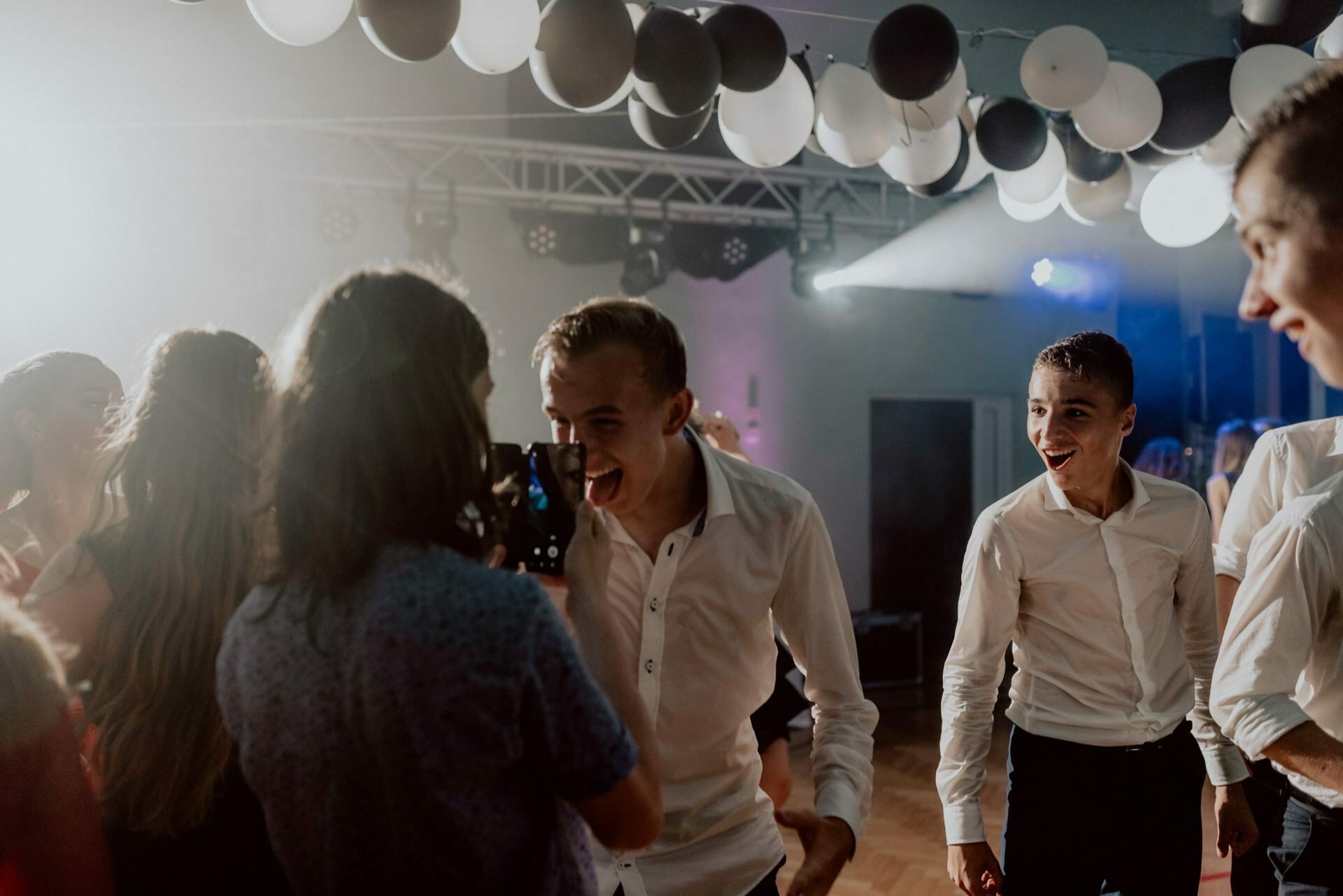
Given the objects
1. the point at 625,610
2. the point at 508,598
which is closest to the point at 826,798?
the point at 625,610

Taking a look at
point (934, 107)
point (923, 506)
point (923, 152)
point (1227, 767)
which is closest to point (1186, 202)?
point (923, 152)

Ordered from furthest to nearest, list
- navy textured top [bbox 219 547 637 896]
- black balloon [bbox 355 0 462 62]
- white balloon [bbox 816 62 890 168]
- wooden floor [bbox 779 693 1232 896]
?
wooden floor [bbox 779 693 1232 896] < white balloon [bbox 816 62 890 168] < black balloon [bbox 355 0 462 62] < navy textured top [bbox 219 547 637 896]

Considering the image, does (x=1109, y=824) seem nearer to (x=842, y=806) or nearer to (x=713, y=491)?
(x=842, y=806)

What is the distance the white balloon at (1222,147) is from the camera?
4.14 metres

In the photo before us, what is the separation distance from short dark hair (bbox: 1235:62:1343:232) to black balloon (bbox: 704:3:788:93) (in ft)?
9.45

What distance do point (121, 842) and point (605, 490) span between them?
891 millimetres

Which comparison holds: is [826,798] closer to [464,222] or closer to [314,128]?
[314,128]

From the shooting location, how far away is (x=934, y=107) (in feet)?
13.0

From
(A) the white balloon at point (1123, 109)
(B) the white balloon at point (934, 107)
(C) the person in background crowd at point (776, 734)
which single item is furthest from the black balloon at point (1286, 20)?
(C) the person in background crowd at point (776, 734)

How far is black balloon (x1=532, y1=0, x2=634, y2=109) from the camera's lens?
3.19 meters

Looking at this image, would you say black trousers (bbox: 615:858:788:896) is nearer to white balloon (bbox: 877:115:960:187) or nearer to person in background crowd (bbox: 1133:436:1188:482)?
white balloon (bbox: 877:115:960:187)

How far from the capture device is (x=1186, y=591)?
94.7 inches

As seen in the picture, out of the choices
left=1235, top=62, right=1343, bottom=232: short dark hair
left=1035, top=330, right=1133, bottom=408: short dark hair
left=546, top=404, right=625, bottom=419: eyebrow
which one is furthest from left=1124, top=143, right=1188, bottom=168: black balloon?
left=1235, top=62, right=1343, bottom=232: short dark hair

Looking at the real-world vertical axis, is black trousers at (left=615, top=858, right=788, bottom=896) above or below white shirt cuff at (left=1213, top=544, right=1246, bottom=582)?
below
